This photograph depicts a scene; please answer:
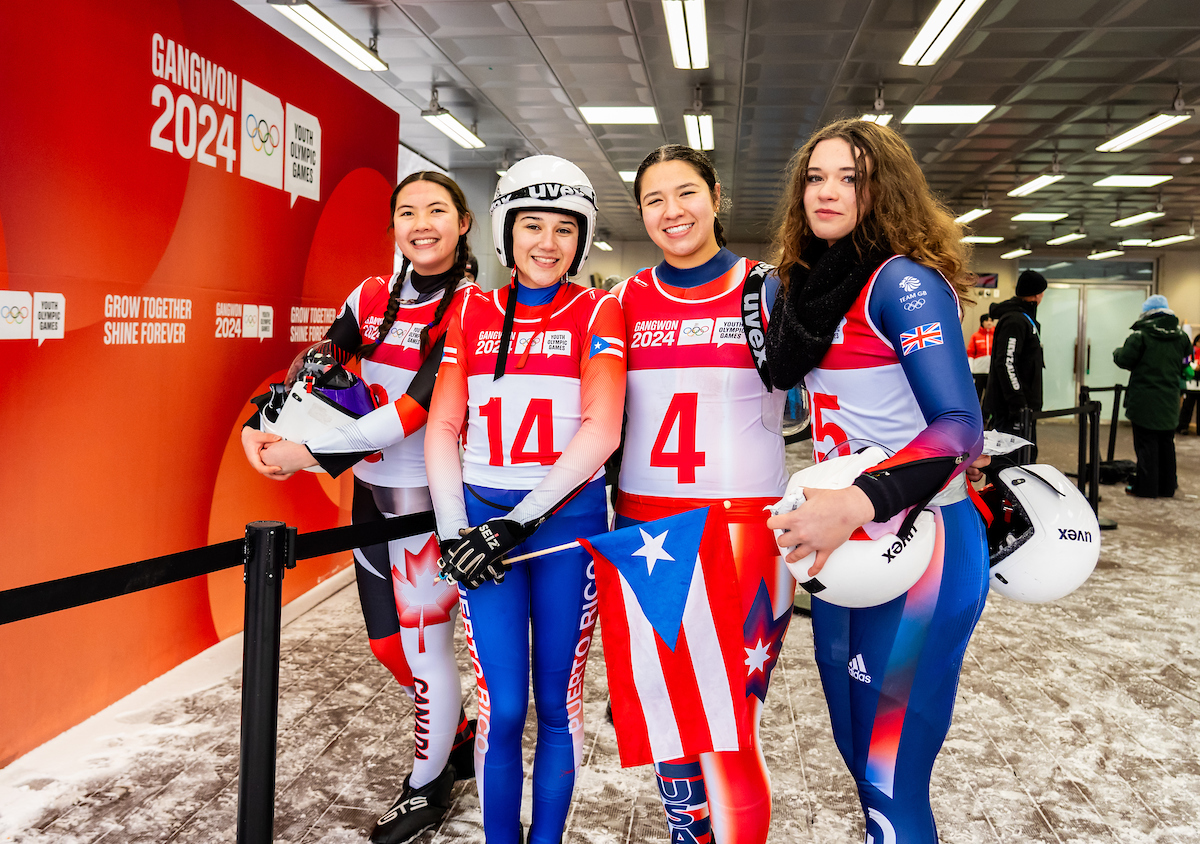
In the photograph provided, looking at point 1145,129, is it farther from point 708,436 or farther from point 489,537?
point 489,537

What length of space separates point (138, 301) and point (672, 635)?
2644 millimetres

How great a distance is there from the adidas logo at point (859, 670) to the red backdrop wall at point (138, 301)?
2.75 meters

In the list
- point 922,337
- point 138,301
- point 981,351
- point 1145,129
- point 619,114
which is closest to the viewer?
point 922,337

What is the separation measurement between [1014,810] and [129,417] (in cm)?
352

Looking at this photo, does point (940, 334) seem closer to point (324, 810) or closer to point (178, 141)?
point (324, 810)

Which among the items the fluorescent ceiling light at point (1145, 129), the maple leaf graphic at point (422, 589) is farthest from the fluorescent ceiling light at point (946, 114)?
the maple leaf graphic at point (422, 589)

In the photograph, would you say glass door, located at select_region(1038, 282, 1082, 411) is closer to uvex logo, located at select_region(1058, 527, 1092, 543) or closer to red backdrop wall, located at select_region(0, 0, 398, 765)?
red backdrop wall, located at select_region(0, 0, 398, 765)

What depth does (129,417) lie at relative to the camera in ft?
10.6

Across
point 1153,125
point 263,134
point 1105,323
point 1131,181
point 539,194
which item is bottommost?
point 539,194

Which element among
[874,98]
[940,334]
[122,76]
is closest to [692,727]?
[940,334]

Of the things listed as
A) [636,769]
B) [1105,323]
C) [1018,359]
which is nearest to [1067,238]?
[1105,323]

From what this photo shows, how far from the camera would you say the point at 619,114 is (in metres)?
9.53

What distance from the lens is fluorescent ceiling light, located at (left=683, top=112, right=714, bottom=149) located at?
880 centimetres

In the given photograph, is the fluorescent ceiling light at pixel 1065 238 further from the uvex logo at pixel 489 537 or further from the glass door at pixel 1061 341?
the uvex logo at pixel 489 537
